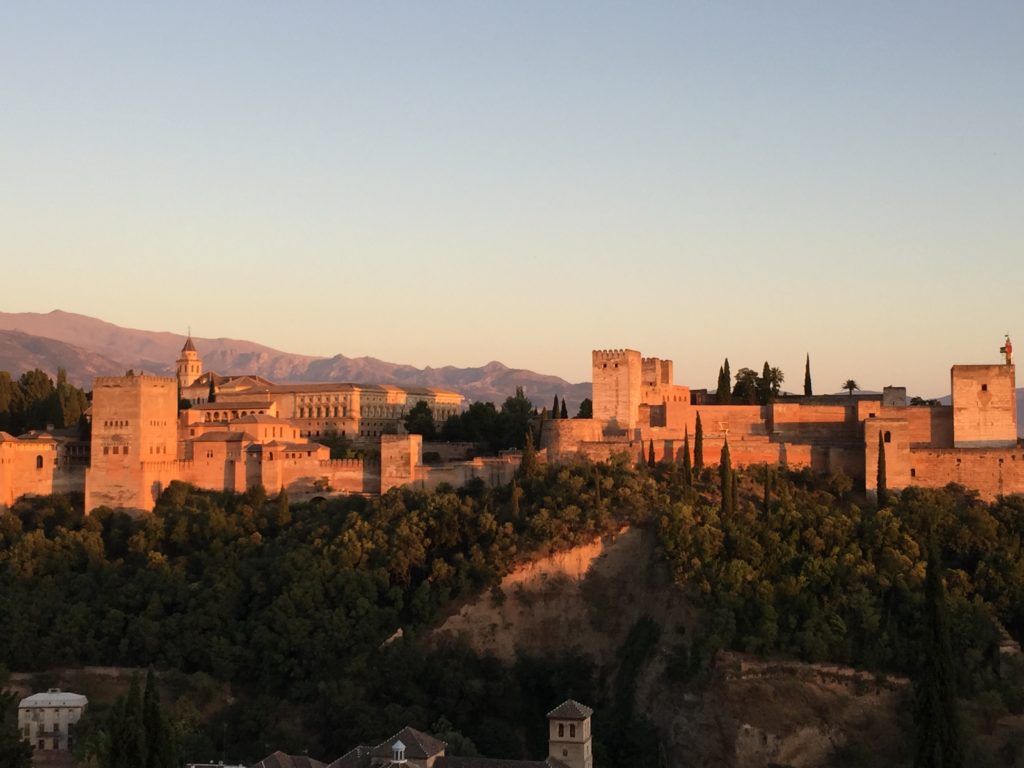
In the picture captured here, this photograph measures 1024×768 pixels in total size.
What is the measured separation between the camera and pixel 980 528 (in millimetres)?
42000

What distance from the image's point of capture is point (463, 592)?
1708 inches

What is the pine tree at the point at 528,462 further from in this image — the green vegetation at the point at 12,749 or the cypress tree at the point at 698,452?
the green vegetation at the point at 12,749

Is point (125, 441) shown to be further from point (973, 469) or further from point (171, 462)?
point (973, 469)

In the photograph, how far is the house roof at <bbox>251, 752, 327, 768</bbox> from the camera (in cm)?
3394

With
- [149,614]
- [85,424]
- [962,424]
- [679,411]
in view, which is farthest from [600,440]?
[85,424]

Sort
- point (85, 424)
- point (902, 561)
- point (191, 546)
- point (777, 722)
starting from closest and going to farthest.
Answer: point (777, 722), point (902, 561), point (191, 546), point (85, 424)

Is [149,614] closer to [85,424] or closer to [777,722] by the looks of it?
[85,424]

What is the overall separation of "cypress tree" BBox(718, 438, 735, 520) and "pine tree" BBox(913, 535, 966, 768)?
12373 mm

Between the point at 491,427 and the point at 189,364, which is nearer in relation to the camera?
the point at 491,427

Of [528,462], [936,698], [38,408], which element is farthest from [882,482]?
[38,408]

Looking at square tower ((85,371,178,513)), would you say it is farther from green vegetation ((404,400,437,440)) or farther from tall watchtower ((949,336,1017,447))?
tall watchtower ((949,336,1017,447))

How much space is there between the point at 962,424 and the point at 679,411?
8340mm

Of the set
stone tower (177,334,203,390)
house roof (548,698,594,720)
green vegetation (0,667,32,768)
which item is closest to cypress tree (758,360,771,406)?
house roof (548,698,594,720)

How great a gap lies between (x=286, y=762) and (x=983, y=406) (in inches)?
894
